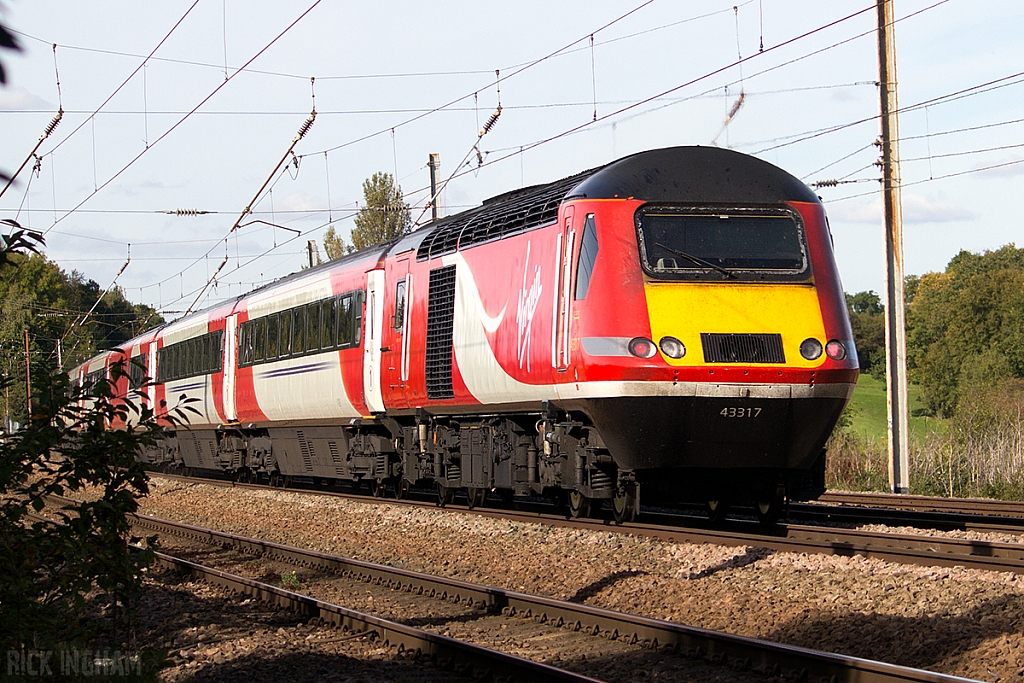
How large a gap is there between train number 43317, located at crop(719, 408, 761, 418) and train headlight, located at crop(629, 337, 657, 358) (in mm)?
802

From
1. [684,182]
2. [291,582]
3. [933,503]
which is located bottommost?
[291,582]

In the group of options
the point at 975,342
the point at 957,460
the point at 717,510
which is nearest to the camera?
the point at 717,510

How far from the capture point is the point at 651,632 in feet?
24.1

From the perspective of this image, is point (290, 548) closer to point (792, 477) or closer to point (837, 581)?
point (792, 477)

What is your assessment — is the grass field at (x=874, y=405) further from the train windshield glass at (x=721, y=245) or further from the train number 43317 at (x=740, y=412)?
the train number 43317 at (x=740, y=412)

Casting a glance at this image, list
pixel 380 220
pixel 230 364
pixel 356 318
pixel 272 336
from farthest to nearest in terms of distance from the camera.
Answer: pixel 380 220 < pixel 230 364 < pixel 272 336 < pixel 356 318

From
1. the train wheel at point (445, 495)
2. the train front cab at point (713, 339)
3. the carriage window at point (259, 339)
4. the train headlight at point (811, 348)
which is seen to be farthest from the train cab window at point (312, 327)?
the train headlight at point (811, 348)

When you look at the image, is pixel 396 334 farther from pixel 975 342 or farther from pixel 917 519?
pixel 975 342

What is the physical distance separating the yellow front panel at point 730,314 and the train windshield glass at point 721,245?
0.14 metres

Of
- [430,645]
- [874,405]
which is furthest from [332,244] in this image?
[430,645]

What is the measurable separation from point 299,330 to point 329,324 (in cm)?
166

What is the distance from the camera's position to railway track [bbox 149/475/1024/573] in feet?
29.8

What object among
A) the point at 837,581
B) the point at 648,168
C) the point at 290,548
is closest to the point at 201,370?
the point at 290,548

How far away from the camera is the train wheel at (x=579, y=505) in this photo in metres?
12.2
